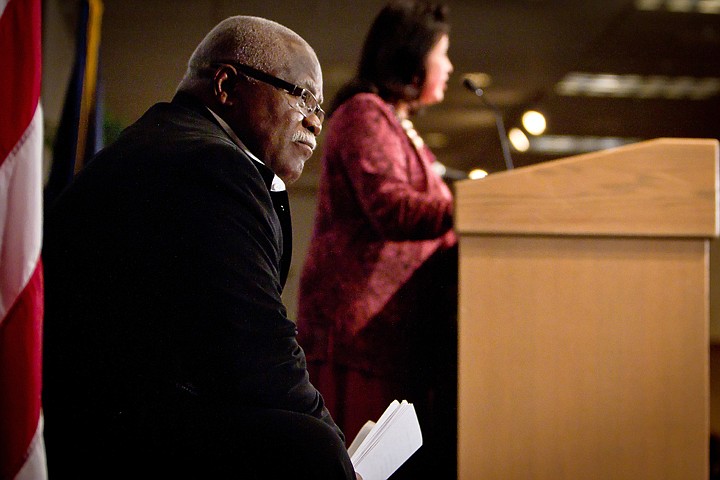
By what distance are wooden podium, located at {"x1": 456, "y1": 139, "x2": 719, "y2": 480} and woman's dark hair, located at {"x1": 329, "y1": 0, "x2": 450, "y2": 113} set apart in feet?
1.86

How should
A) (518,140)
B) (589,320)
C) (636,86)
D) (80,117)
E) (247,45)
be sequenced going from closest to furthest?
(247,45) < (589,320) < (80,117) < (636,86) < (518,140)

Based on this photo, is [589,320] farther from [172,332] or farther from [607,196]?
[172,332]

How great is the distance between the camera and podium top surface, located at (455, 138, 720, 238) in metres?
1.29

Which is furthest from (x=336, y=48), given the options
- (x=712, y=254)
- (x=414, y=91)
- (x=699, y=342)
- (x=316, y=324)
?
(x=699, y=342)

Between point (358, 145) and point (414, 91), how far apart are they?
0.79 ft

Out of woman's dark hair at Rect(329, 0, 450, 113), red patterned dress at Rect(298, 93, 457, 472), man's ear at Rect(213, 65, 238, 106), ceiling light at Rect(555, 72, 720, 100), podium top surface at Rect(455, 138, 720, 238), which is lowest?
ceiling light at Rect(555, 72, 720, 100)

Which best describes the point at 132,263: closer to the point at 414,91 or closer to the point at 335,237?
the point at 335,237

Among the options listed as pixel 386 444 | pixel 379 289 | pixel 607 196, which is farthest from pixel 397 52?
pixel 386 444

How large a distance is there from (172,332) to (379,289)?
765 millimetres

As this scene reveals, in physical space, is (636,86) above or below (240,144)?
below

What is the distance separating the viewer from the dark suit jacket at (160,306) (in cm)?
87

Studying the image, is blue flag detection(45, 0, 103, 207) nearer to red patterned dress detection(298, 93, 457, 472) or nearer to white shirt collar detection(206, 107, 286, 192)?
red patterned dress detection(298, 93, 457, 472)

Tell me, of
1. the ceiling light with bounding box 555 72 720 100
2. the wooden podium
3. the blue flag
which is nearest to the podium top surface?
the wooden podium

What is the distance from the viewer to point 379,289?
1607mm
